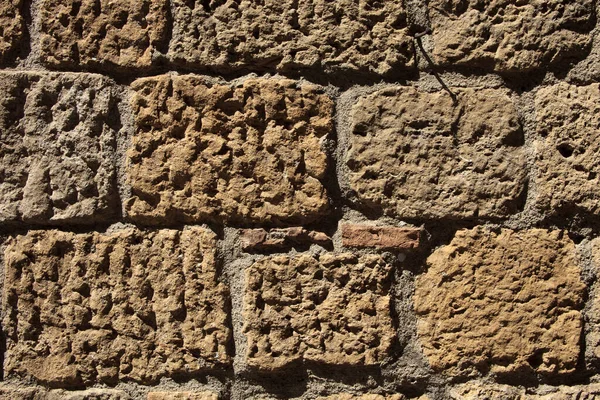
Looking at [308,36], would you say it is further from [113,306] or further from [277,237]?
[113,306]

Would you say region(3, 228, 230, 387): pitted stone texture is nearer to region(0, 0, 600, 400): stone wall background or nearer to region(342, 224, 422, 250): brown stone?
region(0, 0, 600, 400): stone wall background

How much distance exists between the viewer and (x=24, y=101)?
143 centimetres

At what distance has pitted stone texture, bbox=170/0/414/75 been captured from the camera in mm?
1387

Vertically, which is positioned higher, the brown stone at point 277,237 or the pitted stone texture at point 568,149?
the pitted stone texture at point 568,149

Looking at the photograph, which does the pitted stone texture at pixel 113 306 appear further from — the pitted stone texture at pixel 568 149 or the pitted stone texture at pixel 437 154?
the pitted stone texture at pixel 568 149

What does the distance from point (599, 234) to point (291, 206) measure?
24.9 inches

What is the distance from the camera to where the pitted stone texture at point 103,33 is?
141cm

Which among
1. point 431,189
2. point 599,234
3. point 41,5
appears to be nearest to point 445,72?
point 431,189

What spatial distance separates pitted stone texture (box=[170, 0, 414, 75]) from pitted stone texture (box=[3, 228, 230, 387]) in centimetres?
38

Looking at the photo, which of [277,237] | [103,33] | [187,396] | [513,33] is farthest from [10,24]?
[513,33]

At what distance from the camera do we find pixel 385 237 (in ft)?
4.55

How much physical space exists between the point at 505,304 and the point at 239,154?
62 centimetres

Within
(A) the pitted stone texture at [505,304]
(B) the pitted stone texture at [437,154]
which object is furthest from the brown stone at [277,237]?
(A) the pitted stone texture at [505,304]

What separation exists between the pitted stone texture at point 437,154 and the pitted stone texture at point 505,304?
0.08 meters
